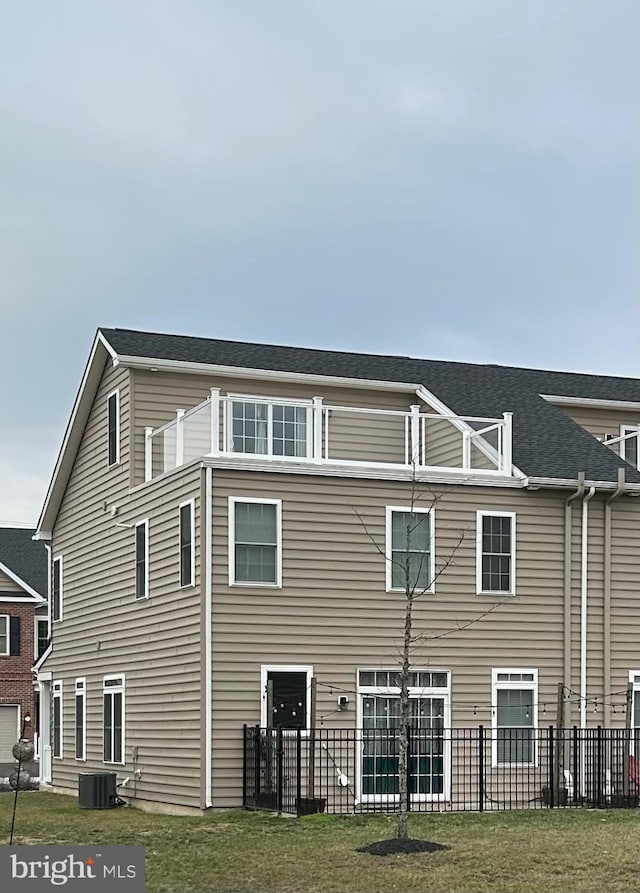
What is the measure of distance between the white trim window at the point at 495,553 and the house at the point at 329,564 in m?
0.03

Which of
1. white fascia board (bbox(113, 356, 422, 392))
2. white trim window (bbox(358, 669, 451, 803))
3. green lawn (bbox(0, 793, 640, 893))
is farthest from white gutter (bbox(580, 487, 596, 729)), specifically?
white fascia board (bbox(113, 356, 422, 392))

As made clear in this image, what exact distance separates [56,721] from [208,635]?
35.5 feet

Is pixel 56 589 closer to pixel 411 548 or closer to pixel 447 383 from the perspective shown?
pixel 447 383

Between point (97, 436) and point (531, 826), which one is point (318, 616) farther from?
point (97, 436)

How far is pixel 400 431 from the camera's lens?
1131 inches

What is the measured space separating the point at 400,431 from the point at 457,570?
3897 mm

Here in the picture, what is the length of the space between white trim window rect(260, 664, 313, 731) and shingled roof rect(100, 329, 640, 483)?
5482mm

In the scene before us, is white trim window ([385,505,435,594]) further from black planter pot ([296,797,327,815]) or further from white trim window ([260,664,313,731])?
black planter pot ([296,797,327,815])

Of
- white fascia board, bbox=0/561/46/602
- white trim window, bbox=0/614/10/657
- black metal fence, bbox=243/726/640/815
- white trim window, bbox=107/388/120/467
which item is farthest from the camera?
white fascia board, bbox=0/561/46/602

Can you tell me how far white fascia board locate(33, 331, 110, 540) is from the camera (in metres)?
30.5

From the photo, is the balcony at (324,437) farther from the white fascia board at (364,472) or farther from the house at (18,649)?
the house at (18,649)

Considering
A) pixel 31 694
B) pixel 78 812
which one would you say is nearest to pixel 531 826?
pixel 78 812
